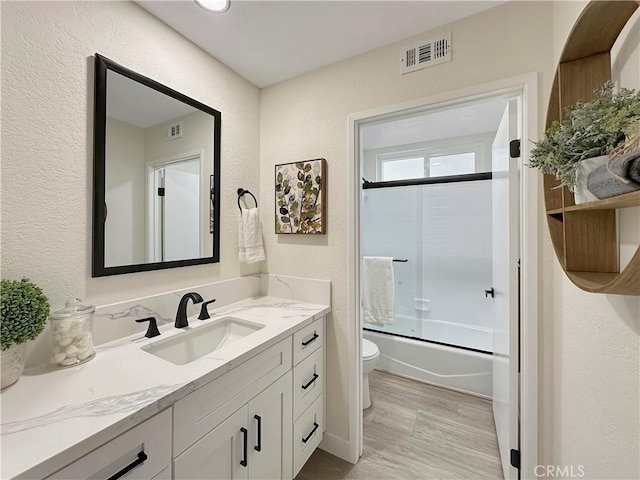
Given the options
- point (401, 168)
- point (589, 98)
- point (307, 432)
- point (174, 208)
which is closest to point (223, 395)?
point (307, 432)

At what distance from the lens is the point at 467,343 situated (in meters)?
2.86

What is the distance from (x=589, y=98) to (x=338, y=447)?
2011 mm

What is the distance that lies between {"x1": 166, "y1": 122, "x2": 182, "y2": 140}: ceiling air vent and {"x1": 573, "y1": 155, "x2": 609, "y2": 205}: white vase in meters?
1.63

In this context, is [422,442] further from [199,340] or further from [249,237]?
[249,237]

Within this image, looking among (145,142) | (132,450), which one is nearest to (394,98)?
(145,142)

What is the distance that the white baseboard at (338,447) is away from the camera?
5.26 feet

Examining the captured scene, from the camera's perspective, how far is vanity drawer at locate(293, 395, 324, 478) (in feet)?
4.53

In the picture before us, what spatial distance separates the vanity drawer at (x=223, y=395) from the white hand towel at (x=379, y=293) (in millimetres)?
1735

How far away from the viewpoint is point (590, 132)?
2.04 ft

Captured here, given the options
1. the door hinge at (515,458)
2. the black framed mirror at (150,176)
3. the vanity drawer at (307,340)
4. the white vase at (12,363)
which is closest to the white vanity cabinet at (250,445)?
the vanity drawer at (307,340)

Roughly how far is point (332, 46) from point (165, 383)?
5.78 ft

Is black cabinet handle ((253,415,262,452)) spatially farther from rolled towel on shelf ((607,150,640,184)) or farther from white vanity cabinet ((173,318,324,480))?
rolled towel on shelf ((607,150,640,184))

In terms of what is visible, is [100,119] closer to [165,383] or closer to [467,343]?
[165,383]

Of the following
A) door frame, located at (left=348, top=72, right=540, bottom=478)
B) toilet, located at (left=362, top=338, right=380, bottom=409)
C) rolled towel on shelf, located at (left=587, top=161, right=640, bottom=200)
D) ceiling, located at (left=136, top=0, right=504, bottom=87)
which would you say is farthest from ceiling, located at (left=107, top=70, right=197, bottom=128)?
toilet, located at (left=362, top=338, right=380, bottom=409)
